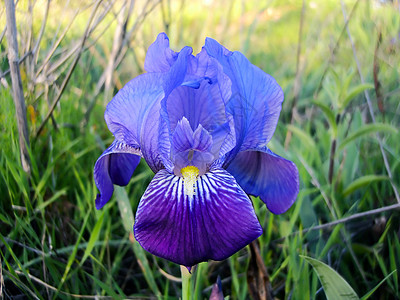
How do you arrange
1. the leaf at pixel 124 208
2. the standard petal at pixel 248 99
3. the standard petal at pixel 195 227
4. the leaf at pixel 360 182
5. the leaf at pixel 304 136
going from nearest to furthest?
the standard petal at pixel 195 227, the standard petal at pixel 248 99, the leaf at pixel 124 208, the leaf at pixel 360 182, the leaf at pixel 304 136

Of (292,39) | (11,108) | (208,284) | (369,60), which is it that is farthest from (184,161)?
(292,39)

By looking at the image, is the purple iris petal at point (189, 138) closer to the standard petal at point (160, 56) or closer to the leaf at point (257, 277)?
the standard petal at point (160, 56)

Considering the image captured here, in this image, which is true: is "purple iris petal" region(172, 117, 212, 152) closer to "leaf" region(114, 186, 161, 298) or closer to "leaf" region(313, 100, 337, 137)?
"leaf" region(114, 186, 161, 298)

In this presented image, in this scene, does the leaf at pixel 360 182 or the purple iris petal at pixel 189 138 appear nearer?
the purple iris petal at pixel 189 138

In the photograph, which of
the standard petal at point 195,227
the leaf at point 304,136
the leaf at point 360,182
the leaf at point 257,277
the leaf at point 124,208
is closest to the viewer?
the standard petal at point 195,227

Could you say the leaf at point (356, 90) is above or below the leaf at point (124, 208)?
above

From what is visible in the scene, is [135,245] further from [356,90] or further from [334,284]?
[356,90]

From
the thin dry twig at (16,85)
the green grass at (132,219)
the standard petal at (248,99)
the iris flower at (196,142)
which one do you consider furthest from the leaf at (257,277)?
the thin dry twig at (16,85)
